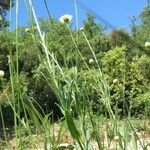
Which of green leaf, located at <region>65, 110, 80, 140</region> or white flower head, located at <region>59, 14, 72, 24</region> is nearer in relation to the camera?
green leaf, located at <region>65, 110, 80, 140</region>

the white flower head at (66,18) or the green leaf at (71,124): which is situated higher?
the white flower head at (66,18)

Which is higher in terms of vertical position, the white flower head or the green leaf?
the white flower head

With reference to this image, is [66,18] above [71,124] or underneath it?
above

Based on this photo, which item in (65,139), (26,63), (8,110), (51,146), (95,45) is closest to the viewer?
(51,146)

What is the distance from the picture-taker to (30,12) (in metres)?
1.12

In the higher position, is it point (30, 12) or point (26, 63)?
point (26, 63)

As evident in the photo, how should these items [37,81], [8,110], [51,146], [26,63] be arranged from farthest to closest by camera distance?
[26,63] < [37,81] < [8,110] < [51,146]

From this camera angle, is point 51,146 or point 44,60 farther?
point 51,146

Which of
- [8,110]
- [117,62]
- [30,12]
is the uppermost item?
[117,62]

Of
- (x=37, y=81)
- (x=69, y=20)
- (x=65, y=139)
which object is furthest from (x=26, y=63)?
(x=69, y=20)

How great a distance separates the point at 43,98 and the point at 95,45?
438cm

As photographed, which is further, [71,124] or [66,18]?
[66,18]

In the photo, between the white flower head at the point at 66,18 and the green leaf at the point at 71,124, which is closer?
the green leaf at the point at 71,124

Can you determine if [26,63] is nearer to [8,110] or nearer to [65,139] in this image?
[8,110]
